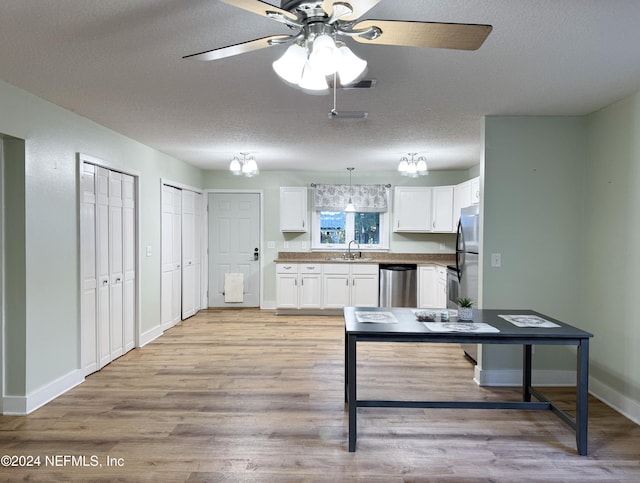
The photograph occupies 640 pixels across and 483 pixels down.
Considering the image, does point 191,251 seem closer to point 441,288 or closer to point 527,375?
point 441,288

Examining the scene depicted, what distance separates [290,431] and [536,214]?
270 cm

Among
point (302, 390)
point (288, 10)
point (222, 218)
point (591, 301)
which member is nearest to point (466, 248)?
point (591, 301)

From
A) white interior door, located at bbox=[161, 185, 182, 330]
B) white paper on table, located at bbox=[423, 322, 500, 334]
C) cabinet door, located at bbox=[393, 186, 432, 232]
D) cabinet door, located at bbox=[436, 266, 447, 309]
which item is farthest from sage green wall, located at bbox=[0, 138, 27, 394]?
cabinet door, located at bbox=[393, 186, 432, 232]

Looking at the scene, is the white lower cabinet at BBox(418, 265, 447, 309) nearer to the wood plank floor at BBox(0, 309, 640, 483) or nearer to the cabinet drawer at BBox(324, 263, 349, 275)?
the cabinet drawer at BBox(324, 263, 349, 275)

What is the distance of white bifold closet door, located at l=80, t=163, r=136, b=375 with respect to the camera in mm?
3568

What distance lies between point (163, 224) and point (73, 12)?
354cm

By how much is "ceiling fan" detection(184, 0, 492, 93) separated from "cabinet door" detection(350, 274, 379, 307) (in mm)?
4737

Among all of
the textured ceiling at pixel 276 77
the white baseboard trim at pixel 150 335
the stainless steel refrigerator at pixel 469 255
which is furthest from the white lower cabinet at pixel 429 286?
the white baseboard trim at pixel 150 335

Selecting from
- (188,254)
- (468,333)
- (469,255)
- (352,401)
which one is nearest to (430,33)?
(468,333)

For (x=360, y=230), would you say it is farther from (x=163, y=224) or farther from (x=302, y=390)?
(x=302, y=390)

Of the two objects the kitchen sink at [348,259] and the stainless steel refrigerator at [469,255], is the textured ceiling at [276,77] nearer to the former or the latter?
the stainless steel refrigerator at [469,255]

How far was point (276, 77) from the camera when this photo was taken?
8.55ft

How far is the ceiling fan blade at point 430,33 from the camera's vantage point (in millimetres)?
1354

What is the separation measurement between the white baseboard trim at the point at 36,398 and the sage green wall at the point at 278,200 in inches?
144
